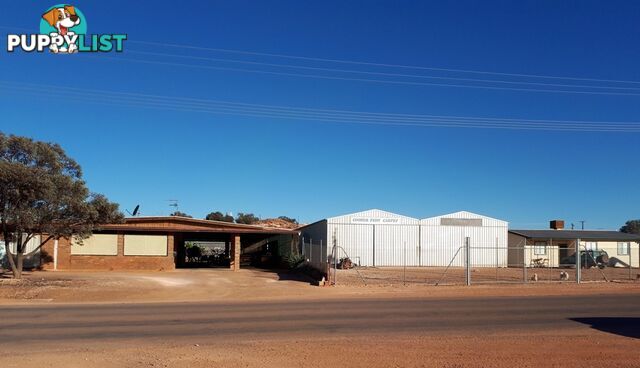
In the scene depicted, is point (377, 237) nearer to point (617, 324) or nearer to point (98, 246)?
point (98, 246)

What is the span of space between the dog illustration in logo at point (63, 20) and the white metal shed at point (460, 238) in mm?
30355

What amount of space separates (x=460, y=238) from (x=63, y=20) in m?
33.7

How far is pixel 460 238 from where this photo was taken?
4806 centimetres

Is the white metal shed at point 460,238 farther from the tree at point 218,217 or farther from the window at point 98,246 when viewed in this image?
the tree at point 218,217

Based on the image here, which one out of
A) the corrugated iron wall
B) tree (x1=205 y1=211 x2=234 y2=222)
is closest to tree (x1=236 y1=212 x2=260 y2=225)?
tree (x1=205 y1=211 x2=234 y2=222)

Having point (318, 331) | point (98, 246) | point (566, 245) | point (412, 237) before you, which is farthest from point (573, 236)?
point (318, 331)

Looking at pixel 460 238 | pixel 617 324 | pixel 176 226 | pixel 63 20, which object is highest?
pixel 63 20

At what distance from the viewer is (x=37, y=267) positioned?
127 feet

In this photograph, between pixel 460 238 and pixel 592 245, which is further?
pixel 592 245

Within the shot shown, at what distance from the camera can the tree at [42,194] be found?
27656mm

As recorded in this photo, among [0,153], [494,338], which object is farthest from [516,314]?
[0,153]

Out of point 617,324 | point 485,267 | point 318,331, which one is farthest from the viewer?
point 485,267

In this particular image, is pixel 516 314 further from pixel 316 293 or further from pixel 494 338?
pixel 316 293

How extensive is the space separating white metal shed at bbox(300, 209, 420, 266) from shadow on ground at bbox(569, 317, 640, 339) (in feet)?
93.1
